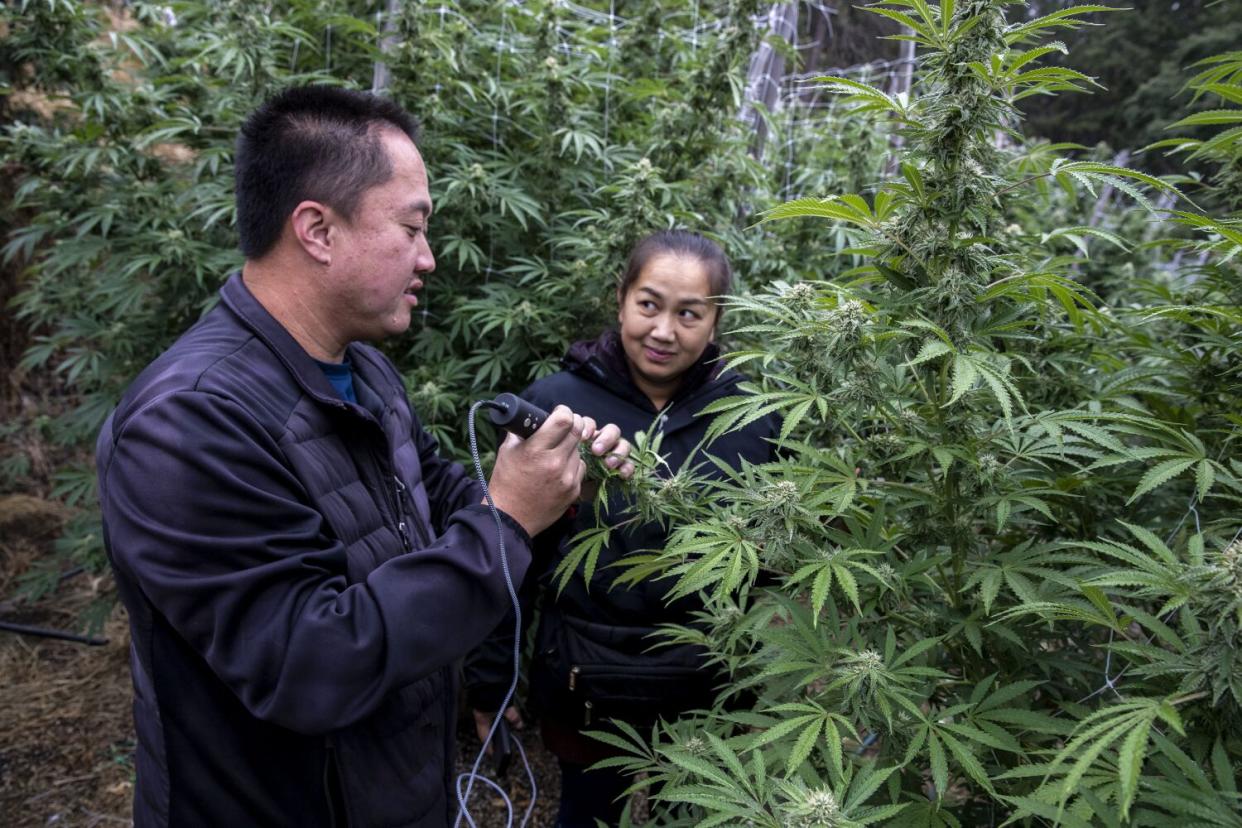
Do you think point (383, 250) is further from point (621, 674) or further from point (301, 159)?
point (621, 674)

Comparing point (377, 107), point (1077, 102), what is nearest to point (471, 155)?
point (377, 107)

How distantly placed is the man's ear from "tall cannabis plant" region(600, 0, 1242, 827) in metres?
0.75

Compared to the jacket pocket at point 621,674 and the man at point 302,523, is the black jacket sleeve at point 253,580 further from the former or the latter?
the jacket pocket at point 621,674

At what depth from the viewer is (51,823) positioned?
2.89m

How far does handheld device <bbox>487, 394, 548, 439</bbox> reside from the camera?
138cm

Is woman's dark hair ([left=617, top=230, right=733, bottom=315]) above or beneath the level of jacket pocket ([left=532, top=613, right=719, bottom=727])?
above

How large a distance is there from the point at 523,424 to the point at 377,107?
0.72m

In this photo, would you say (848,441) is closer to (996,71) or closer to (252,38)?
(996,71)

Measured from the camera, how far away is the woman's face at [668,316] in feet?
7.10

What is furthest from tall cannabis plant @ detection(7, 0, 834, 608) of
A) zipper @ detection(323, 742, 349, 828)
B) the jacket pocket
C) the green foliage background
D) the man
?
zipper @ detection(323, 742, 349, 828)

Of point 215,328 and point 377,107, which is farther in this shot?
point 377,107

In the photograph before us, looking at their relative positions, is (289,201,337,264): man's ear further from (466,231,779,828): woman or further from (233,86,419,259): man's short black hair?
(466,231,779,828): woman

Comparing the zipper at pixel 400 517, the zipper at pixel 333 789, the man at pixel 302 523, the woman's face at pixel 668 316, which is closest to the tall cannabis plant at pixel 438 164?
the woman's face at pixel 668 316

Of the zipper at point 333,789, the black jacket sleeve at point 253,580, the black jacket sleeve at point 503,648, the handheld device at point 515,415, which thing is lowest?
the black jacket sleeve at point 503,648
